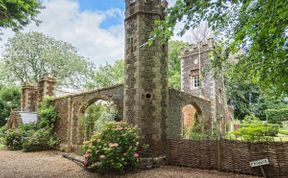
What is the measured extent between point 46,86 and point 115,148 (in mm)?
10786

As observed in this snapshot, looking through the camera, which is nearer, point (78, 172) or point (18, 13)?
point (18, 13)

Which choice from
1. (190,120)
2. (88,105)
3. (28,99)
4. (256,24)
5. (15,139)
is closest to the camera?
(256,24)

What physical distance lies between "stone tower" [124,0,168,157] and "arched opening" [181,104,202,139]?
14.5 ft

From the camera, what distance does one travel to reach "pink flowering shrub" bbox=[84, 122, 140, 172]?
733 centimetres

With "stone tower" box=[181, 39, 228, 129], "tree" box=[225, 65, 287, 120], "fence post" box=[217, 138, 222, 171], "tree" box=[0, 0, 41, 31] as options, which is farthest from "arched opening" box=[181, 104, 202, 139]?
"tree" box=[225, 65, 287, 120]

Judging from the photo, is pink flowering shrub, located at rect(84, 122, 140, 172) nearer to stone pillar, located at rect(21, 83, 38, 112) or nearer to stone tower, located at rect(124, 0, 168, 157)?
stone tower, located at rect(124, 0, 168, 157)

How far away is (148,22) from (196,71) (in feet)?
33.4

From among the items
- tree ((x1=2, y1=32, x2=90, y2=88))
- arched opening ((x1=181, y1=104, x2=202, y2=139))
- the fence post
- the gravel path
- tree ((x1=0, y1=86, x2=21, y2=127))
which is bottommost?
the gravel path

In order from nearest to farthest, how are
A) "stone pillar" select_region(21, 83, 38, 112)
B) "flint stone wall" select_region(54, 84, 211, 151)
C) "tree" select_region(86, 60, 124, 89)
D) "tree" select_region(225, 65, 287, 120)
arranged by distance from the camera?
"flint stone wall" select_region(54, 84, 211, 151), "stone pillar" select_region(21, 83, 38, 112), "tree" select_region(86, 60, 124, 89), "tree" select_region(225, 65, 287, 120)

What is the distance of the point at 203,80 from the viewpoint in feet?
57.2

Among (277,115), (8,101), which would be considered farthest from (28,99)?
(277,115)

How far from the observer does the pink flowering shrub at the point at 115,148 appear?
7.33 meters

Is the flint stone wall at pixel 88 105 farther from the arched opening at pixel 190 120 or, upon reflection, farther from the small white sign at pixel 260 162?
the small white sign at pixel 260 162

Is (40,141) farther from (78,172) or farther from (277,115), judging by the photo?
(277,115)
